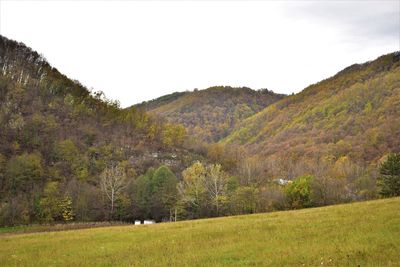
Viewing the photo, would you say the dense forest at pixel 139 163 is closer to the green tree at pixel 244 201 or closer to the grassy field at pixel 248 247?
the green tree at pixel 244 201

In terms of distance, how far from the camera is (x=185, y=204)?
71.8 meters

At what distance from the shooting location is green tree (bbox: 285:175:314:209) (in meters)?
58.1

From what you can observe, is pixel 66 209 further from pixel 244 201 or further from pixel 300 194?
pixel 300 194

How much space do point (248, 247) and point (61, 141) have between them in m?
105

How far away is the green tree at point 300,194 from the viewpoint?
58.1m

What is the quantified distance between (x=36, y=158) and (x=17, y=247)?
75.2 m

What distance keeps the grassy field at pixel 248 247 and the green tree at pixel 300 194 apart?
3554 centimetres

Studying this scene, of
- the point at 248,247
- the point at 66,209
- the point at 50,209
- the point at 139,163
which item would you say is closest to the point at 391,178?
the point at 248,247

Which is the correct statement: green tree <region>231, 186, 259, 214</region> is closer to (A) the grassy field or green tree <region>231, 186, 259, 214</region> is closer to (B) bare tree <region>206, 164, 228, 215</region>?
(B) bare tree <region>206, 164, 228, 215</region>

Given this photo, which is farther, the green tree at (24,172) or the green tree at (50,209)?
the green tree at (24,172)

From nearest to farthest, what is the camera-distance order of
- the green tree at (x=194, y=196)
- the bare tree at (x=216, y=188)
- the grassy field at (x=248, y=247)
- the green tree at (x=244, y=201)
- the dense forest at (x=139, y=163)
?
the grassy field at (x=248, y=247) < the green tree at (x=244, y=201) < the bare tree at (x=216, y=188) < the dense forest at (x=139, y=163) < the green tree at (x=194, y=196)

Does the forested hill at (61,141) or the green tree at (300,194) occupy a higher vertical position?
the forested hill at (61,141)

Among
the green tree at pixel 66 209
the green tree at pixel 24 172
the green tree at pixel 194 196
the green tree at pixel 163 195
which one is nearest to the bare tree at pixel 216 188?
the green tree at pixel 194 196

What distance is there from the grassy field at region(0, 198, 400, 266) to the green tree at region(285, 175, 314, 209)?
117 feet
